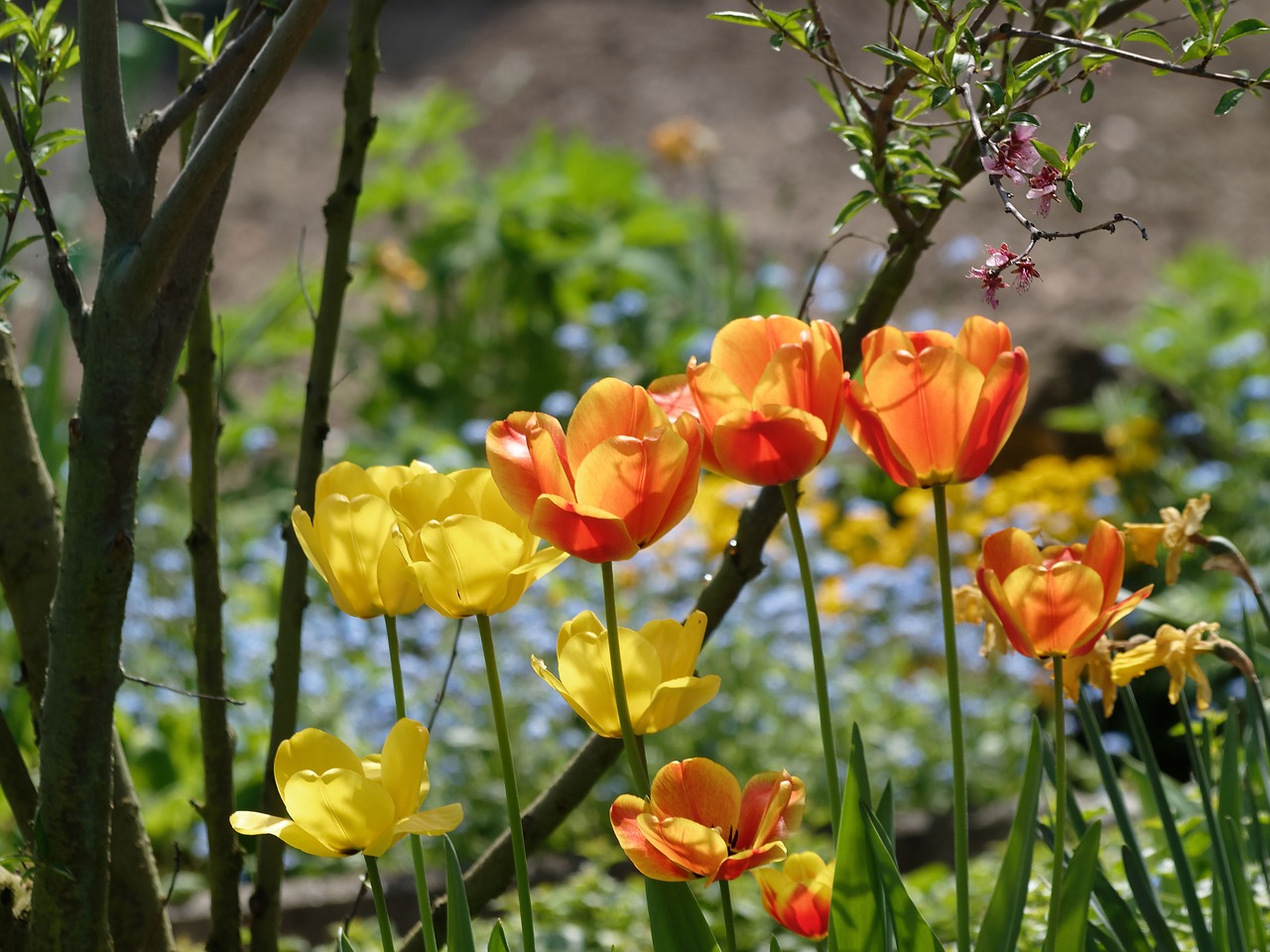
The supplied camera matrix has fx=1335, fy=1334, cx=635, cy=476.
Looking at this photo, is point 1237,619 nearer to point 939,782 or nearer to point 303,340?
point 939,782

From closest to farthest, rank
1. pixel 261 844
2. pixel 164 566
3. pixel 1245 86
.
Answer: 1. pixel 1245 86
2. pixel 261 844
3. pixel 164 566

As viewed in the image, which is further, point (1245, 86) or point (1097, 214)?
point (1097, 214)

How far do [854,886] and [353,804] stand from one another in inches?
12.3

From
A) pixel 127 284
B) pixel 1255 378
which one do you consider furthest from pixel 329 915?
pixel 1255 378

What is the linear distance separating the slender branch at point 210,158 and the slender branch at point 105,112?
0.16ft

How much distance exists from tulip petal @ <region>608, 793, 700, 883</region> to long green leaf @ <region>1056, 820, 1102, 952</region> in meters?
0.26

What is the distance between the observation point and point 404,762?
30.2 inches

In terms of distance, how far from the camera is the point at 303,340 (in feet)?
16.0

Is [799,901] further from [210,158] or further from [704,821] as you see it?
[210,158]

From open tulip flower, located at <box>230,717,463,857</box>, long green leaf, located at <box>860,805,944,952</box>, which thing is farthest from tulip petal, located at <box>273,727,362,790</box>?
long green leaf, located at <box>860,805,944,952</box>

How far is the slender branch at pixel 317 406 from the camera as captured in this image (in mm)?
1279

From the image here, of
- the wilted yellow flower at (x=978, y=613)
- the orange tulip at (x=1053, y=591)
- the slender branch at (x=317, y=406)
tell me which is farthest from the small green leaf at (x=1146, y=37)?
the slender branch at (x=317, y=406)

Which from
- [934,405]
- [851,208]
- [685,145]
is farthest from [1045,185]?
[685,145]

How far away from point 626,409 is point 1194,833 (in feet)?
3.82
